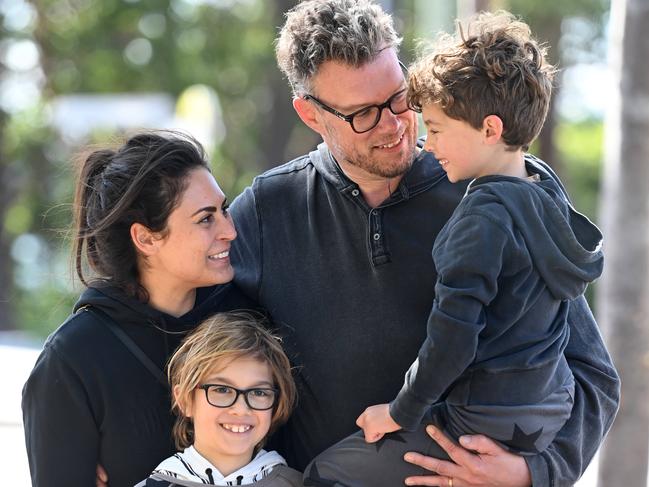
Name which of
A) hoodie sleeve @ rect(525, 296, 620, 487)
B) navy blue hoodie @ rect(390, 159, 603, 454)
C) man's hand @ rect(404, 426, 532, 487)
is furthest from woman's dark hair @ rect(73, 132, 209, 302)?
hoodie sleeve @ rect(525, 296, 620, 487)

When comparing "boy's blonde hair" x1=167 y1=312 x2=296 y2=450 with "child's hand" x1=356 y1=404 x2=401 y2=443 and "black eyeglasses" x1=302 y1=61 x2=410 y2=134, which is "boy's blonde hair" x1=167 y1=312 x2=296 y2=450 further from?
"black eyeglasses" x1=302 y1=61 x2=410 y2=134

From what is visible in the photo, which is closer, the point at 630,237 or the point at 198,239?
the point at 198,239

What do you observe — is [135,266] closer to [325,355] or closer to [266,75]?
[325,355]

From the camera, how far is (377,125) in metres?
3.09

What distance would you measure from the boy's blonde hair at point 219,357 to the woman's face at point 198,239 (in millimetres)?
142

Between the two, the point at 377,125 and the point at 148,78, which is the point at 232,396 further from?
the point at 148,78

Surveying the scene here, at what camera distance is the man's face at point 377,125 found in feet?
10.1

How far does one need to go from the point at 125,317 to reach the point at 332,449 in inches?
27.6

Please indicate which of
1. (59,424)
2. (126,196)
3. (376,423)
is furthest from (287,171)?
(59,424)

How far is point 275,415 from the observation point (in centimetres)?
296

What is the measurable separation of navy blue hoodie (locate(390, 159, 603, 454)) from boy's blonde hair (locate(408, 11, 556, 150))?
16cm

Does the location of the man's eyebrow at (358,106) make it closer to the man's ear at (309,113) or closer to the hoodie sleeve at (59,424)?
the man's ear at (309,113)

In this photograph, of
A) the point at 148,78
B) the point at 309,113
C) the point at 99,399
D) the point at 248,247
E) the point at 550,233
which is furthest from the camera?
the point at 148,78

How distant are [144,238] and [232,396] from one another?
54cm
